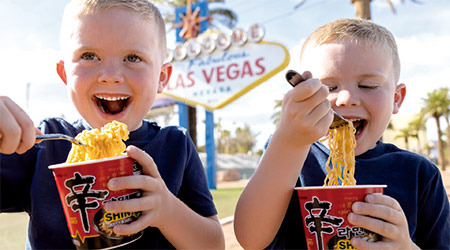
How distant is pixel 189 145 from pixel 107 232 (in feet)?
2.14

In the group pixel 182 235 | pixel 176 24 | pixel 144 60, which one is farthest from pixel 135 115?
pixel 176 24

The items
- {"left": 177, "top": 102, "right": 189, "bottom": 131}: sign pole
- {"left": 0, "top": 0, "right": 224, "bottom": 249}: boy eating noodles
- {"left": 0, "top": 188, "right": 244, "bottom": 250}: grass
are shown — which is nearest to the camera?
{"left": 0, "top": 0, "right": 224, "bottom": 249}: boy eating noodles

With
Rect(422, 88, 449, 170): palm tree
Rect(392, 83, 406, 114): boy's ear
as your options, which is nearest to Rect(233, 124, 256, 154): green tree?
Rect(422, 88, 449, 170): palm tree

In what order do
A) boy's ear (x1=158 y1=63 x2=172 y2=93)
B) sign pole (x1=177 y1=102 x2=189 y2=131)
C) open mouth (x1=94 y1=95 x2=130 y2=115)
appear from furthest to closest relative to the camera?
sign pole (x1=177 y1=102 x2=189 y2=131), boy's ear (x1=158 y1=63 x2=172 y2=93), open mouth (x1=94 y1=95 x2=130 y2=115)

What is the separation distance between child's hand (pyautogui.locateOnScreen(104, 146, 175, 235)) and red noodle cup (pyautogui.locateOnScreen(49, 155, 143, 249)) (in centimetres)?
2

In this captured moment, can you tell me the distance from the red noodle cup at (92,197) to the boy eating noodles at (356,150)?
0.49m

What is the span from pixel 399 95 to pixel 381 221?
0.91 metres

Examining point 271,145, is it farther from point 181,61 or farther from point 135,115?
point 181,61

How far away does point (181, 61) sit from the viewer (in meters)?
11.4

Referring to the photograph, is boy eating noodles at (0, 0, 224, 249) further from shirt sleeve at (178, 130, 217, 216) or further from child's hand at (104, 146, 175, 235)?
child's hand at (104, 146, 175, 235)

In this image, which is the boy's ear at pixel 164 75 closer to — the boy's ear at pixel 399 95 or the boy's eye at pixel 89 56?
the boy's eye at pixel 89 56

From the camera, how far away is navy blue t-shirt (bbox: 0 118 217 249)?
1284 mm

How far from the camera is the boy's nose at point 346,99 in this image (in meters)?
1.41

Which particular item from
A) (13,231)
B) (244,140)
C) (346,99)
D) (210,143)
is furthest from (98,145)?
(244,140)
